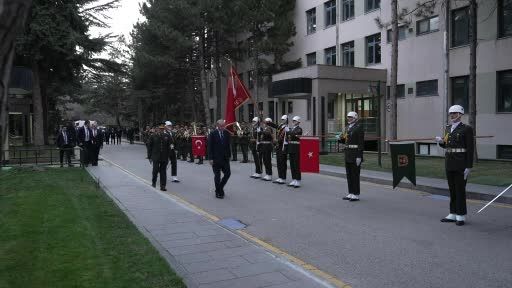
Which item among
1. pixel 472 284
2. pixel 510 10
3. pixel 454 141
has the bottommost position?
pixel 472 284

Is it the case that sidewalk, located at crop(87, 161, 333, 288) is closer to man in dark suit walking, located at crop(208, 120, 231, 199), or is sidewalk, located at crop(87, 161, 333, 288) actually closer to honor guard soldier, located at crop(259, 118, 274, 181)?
man in dark suit walking, located at crop(208, 120, 231, 199)

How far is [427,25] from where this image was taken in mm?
25734

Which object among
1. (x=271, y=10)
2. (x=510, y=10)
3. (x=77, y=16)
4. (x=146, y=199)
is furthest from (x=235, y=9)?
(x=146, y=199)

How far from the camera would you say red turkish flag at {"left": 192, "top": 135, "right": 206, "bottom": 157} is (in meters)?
22.4

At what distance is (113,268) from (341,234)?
3.65 m

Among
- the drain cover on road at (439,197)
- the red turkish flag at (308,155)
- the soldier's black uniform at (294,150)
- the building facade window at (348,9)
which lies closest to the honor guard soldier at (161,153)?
the soldier's black uniform at (294,150)

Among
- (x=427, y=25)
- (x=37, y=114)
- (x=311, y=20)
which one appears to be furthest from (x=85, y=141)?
(x=311, y=20)

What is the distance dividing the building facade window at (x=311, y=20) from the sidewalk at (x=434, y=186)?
69.5 ft

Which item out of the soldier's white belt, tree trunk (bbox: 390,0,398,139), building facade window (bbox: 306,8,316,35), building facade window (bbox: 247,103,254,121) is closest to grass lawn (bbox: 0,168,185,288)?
the soldier's white belt

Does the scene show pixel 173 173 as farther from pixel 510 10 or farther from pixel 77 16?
pixel 77 16

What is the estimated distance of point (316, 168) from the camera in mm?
14070

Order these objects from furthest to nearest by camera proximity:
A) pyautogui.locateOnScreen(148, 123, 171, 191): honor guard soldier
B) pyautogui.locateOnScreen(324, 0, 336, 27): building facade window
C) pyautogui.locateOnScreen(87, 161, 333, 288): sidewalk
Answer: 1. pyautogui.locateOnScreen(324, 0, 336, 27): building facade window
2. pyautogui.locateOnScreen(148, 123, 171, 191): honor guard soldier
3. pyautogui.locateOnScreen(87, 161, 333, 288): sidewalk

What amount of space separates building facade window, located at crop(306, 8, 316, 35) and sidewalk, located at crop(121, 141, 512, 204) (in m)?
21.2

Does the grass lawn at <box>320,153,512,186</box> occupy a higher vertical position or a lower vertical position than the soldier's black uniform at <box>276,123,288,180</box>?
lower
